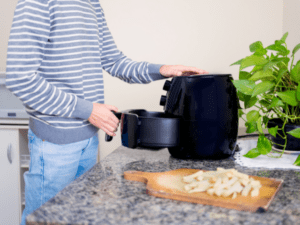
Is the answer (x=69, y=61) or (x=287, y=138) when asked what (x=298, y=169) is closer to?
(x=287, y=138)

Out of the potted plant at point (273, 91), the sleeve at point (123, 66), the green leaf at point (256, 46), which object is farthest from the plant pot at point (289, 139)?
the sleeve at point (123, 66)

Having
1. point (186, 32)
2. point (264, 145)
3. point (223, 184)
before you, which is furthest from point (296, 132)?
point (186, 32)

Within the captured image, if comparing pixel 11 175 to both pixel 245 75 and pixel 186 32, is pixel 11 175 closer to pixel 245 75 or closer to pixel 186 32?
pixel 186 32

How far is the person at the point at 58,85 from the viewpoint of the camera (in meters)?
0.73

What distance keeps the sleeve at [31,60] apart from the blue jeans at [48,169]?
0.14m

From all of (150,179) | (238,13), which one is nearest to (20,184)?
(150,179)

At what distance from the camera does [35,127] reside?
0.88m

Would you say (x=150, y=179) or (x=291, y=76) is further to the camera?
(x=291, y=76)

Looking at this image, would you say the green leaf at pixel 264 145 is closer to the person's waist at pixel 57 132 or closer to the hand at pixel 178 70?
the hand at pixel 178 70

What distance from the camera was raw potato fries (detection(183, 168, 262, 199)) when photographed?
52 cm

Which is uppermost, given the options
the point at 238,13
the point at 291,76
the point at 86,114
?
the point at 238,13

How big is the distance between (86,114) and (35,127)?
194mm

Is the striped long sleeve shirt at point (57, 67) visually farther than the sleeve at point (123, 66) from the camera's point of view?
No

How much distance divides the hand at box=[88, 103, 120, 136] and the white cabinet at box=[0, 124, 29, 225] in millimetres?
1093
